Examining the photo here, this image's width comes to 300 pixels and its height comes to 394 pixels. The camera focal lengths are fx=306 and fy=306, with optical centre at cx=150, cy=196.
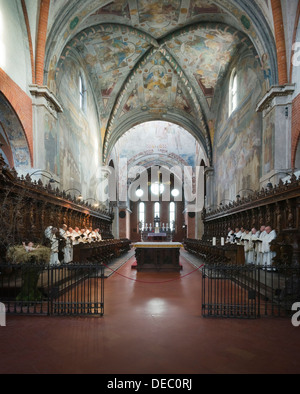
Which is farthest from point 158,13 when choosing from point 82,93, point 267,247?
point 267,247

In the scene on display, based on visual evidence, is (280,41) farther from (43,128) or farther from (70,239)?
(70,239)

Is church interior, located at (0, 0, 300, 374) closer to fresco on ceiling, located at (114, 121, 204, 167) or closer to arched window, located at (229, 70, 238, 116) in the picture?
arched window, located at (229, 70, 238, 116)

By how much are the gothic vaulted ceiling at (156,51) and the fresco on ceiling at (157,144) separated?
7.11 metres

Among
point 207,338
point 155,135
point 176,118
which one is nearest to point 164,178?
point 155,135

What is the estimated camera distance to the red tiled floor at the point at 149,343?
3.45 meters

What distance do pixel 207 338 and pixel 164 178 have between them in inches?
1465

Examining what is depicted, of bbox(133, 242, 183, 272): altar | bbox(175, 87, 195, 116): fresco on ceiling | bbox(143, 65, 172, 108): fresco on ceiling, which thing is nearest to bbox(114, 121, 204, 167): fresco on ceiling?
bbox(143, 65, 172, 108): fresco on ceiling

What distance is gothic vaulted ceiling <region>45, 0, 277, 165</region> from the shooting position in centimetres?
1291

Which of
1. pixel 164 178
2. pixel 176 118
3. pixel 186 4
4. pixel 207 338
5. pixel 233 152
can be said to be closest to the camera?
pixel 207 338

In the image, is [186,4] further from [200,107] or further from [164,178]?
[164,178]

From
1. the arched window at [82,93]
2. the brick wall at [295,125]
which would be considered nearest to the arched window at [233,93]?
the brick wall at [295,125]

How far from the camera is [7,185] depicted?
816 cm

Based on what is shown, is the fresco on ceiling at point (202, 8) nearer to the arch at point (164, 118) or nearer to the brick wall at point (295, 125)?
the brick wall at point (295, 125)

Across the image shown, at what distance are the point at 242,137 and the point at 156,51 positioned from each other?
27.1 feet
